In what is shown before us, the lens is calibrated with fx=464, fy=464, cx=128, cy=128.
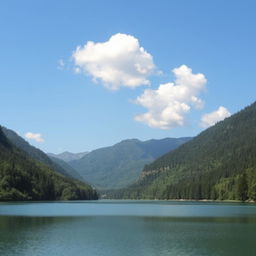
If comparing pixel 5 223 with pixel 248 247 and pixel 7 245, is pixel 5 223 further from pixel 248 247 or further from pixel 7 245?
pixel 248 247

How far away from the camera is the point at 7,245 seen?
209 ft

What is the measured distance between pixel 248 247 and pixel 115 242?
61.9ft

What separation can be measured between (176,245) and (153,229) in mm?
21736

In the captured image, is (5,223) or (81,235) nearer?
(81,235)

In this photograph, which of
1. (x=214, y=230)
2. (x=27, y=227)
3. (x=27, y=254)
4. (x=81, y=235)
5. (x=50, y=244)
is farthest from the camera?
(x=27, y=227)

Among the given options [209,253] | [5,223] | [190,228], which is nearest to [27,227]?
[5,223]

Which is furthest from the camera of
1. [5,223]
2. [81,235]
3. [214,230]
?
[5,223]

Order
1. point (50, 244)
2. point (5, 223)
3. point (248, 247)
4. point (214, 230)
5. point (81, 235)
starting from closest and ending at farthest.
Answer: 1. point (248, 247)
2. point (50, 244)
3. point (81, 235)
4. point (214, 230)
5. point (5, 223)

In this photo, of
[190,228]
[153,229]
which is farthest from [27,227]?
[190,228]

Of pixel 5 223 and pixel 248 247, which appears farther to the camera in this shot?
pixel 5 223

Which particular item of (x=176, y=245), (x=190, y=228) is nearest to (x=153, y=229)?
(x=190, y=228)

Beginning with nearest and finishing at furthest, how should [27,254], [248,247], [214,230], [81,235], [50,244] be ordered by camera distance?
1. [27,254]
2. [248,247]
3. [50,244]
4. [81,235]
5. [214,230]

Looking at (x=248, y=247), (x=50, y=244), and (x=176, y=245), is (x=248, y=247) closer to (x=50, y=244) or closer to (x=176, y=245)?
(x=176, y=245)

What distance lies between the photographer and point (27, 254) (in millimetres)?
56875
